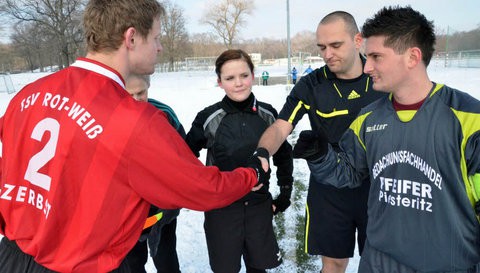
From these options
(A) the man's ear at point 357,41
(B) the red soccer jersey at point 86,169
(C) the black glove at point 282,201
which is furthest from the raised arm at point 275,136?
(B) the red soccer jersey at point 86,169

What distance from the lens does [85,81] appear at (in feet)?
4.78

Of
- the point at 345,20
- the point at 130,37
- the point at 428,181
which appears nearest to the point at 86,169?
the point at 130,37

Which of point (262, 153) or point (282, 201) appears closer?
point (262, 153)

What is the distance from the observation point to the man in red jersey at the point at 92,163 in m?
1.39

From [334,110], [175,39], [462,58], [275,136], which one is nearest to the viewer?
[275,136]

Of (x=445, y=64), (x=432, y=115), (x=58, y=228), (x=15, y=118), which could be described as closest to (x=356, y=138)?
(x=432, y=115)

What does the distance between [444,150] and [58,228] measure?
5.44 feet

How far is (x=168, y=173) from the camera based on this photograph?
1.44 metres

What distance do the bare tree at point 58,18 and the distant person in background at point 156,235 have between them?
3748cm

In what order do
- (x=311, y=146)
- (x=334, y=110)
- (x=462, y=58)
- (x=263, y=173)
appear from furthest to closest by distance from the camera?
1. (x=462, y=58)
2. (x=334, y=110)
3. (x=263, y=173)
4. (x=311, y=146)

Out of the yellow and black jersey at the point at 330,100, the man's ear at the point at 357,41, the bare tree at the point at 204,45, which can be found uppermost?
the bare tree at the point at 204,45

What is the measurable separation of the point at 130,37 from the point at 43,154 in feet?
1.97

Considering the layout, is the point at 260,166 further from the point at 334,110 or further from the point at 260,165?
the point at 334,110

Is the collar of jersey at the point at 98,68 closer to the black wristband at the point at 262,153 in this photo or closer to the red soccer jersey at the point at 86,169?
the red soccer jersey at the point at 86,169
